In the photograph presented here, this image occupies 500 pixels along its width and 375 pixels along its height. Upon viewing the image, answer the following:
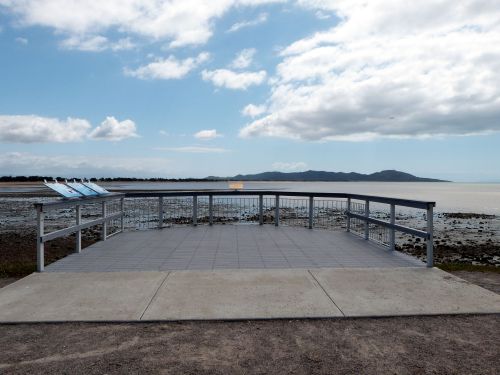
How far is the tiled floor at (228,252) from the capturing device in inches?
292

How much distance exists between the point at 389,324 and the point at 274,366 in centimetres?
165

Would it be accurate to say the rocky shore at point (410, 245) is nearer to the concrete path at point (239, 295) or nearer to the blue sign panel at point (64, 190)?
the blue sign panel at point (64, 190)

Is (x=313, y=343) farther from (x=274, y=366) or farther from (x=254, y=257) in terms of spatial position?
(x=254, y=257)

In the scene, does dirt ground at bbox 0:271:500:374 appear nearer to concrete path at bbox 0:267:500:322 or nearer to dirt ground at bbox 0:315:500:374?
dirt ground at bbox 0:315:500:374

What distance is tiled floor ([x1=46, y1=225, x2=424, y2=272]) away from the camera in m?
7.41

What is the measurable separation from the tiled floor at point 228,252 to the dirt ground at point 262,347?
2.76m

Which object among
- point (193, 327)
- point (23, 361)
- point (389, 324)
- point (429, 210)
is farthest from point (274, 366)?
point (429, 210)

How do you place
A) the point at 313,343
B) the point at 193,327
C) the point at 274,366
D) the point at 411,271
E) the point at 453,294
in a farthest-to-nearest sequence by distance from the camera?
the point at 411,271, the point at 453,294, the point at 193,327, the point at 313,343, the point at 274,366

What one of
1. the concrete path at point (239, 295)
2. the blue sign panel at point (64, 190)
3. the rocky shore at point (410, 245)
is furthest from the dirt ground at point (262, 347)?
the rocky shore at point (410, 245)

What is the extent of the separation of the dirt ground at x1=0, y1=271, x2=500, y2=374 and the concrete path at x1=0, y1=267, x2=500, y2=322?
0.24 metres

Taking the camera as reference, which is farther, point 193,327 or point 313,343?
point 193,327

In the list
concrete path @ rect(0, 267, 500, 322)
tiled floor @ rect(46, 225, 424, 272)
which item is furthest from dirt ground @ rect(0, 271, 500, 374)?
tiled floor @ rect(46, 225, 424, 272)

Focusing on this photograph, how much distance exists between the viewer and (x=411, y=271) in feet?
22.6

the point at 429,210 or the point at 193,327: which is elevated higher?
→ the point at 429,210
